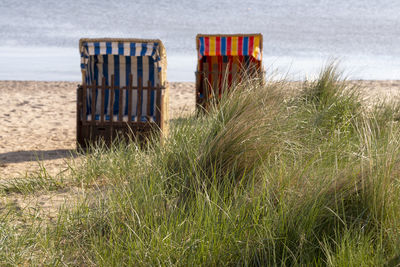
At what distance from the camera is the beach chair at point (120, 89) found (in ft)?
20.6

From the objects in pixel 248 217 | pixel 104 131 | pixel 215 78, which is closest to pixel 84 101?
pixel 104 131

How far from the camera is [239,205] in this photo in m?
→ 2.88

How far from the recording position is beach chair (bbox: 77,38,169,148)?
6285mm

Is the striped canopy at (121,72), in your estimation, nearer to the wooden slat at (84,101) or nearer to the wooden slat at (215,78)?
the wooden slat at (84,101)

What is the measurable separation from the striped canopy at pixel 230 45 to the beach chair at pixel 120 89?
1.41m

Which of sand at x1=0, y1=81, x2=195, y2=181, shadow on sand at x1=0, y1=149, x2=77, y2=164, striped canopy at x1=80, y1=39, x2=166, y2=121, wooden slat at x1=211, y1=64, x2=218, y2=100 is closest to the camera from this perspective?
sand at x1=0, y1=81, x2=195, y2=181

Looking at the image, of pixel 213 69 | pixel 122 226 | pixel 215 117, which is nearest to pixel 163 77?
pixel 213 69

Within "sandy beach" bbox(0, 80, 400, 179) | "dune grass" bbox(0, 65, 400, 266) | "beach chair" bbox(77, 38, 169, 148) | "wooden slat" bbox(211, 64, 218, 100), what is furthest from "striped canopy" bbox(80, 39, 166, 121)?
"dune grass" bbox(0, 65, 400, 266)

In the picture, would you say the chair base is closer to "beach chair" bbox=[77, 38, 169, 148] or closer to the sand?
"beach chair" bbox=[77, 38, 169, 148]

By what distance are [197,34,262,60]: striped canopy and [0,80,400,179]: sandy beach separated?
111 centimetres

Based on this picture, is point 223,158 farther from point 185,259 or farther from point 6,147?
point 6,147

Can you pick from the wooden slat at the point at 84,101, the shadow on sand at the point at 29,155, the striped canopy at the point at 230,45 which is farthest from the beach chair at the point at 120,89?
the striped canopy at the point at 230,45

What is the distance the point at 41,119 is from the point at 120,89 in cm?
356

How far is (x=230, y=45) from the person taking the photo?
26.8ft
